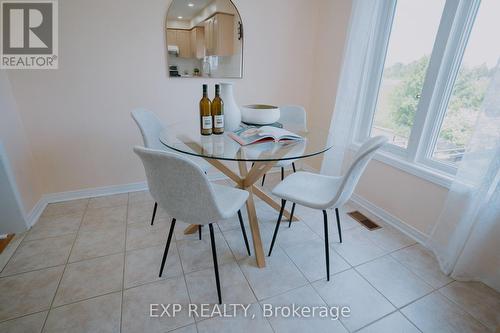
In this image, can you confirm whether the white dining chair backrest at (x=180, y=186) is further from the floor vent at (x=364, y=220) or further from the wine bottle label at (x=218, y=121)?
the floor vent at (x=364, y=220)

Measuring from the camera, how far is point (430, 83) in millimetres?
1782

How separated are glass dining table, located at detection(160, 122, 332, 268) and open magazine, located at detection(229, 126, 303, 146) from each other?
1.1 inches

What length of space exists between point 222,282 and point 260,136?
0.93m

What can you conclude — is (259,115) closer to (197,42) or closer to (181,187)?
(181,187)

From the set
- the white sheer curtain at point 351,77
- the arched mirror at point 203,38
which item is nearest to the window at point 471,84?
the white sheer curtain at point 351,77

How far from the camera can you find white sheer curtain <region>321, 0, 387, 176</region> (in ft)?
6.77

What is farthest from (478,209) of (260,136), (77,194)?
(77,194)

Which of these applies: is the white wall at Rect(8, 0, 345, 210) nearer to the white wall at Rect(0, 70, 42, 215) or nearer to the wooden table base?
the white wall at Rect(0, 70, 42, 215)

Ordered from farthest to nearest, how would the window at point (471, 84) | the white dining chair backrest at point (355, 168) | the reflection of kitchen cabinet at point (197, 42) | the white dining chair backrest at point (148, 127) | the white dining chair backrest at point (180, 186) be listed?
the reflection of kitchen cabinet at point (197, 42)
the white dining chair backrest at point (148, 127)
the window at point (471, 84)
the white dining chair backrest at point (355, 168)
the white dining chair backrest at point (180, 186)

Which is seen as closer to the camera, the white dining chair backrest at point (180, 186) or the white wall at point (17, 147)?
the white dining chair backrest at point (180, 186)

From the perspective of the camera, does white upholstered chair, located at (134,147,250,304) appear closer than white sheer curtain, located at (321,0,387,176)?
Yes

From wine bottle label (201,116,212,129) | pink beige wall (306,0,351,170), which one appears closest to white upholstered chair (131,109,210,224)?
wine bottle label (201,116,212,129)

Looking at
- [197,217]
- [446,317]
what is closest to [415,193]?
[446,317]

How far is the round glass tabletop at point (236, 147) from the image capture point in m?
1.34
